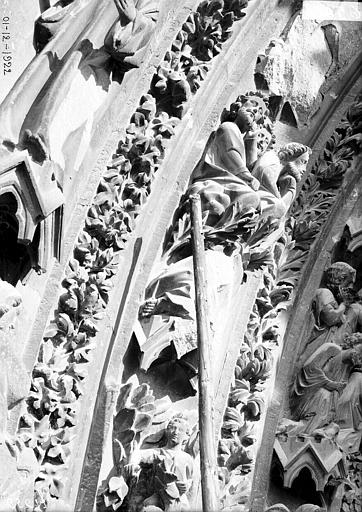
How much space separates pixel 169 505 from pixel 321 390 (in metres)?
1.47

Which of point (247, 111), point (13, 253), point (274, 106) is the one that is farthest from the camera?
point (274, 106)

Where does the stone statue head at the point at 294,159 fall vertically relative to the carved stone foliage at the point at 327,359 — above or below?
above

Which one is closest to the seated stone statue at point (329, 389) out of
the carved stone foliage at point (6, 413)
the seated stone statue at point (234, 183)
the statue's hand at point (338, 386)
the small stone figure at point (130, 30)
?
the statue's hand at point (338, 386)

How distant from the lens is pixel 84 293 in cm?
901

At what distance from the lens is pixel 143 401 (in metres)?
9.01

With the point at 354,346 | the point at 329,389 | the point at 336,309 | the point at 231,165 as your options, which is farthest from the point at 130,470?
the point at 231,165

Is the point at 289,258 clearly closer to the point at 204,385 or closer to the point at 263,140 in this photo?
the point at 263,140

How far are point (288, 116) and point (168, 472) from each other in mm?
2764

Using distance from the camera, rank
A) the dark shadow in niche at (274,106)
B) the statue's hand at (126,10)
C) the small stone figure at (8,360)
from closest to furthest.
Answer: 1. the small stone figure at (8,360)
2. the statue's hand at (126,10)
3. the dark shadow in niche at (274,106)

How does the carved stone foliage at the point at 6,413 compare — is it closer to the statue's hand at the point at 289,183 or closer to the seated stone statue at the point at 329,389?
the seated stone statue at the point at 329,389

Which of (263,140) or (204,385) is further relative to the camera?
(263,140)

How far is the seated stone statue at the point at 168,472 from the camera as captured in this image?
344 inches

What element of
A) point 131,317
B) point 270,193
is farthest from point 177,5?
point 131,317

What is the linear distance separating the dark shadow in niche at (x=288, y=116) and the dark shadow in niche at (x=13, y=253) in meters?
2.31
